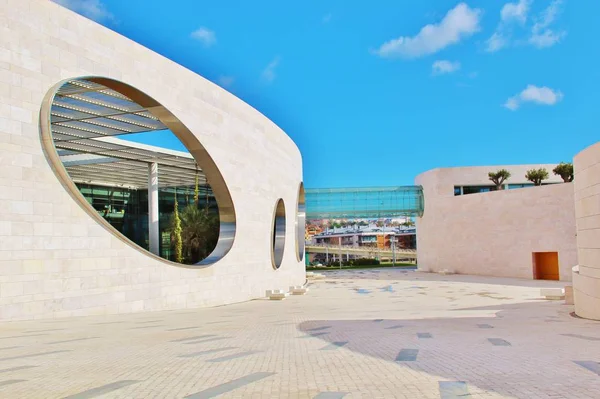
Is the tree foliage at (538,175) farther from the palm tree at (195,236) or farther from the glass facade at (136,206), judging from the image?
the palm tree at (195,236)

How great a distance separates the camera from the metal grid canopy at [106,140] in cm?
1535

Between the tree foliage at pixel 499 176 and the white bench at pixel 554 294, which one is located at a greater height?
the tree foliage at pixel 499 176

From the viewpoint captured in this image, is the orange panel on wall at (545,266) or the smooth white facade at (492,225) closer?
the smooth white facade at (492,225)

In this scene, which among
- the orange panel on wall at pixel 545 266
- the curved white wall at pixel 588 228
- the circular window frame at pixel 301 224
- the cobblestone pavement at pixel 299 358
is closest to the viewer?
the cobblestone pavement at pixel 299 358

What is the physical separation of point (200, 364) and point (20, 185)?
→ 6.45m

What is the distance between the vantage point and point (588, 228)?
13.1 m

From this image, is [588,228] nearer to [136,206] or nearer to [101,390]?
[101,390]

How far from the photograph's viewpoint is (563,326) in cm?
1130

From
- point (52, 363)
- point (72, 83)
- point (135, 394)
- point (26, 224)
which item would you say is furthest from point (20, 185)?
point (135, 394)

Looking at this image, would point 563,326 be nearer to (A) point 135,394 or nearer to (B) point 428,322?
(B) point 428,322

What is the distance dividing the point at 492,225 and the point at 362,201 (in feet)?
40.6

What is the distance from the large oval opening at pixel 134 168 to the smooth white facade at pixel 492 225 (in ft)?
58.6

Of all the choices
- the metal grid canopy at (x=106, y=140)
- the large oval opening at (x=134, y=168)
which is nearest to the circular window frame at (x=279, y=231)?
the large oval opening at (x=134, y=168)

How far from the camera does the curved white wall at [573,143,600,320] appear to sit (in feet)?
41.1
